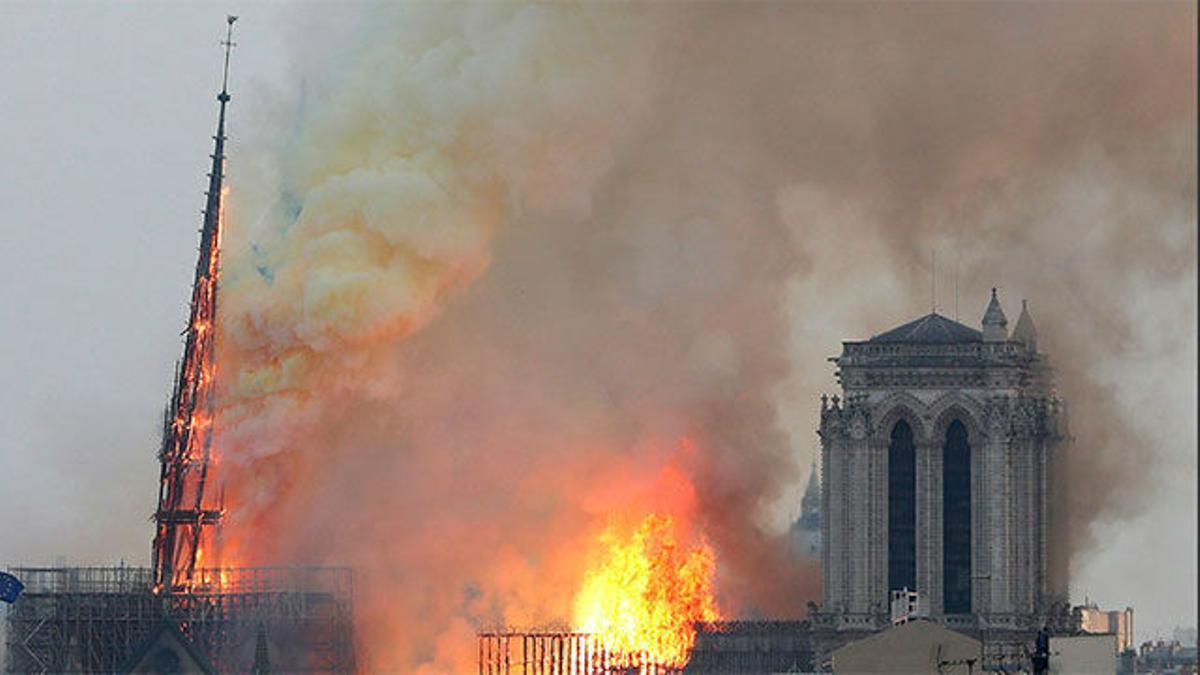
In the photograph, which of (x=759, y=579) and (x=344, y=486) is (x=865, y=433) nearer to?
(x=759, y=579)

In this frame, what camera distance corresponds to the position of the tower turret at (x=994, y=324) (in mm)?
191750

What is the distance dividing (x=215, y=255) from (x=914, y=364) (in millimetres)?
30240

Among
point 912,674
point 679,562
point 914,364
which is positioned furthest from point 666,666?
point 912,674

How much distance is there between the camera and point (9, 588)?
181500mm

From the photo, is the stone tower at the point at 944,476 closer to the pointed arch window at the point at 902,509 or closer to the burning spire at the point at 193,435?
the pointed arch window at the point at 902,509

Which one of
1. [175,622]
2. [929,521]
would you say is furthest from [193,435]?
[929,521]

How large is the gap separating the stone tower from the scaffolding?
23.8 meters

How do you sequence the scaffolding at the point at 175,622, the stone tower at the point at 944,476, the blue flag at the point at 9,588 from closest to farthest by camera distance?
the blue flag at the point at 9,588 → the scaffolding at the point at 175,622 → the stone tower at the point at 944,476

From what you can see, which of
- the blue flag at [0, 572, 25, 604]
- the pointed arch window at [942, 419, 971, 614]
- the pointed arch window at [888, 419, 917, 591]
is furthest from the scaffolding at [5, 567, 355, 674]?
the pointed arch window at [942, 419, 971, 614]

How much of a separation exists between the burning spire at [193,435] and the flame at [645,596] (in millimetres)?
16830

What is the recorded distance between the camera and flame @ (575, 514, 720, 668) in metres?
190

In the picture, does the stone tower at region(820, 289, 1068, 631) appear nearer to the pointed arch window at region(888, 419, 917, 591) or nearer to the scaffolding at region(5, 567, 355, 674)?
the pointed arch window at region(888, 419, 917, 591)

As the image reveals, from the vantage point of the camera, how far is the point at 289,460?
180 meters

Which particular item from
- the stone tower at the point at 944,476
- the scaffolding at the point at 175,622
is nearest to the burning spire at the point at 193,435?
the scaffolding at the point at 175,622
